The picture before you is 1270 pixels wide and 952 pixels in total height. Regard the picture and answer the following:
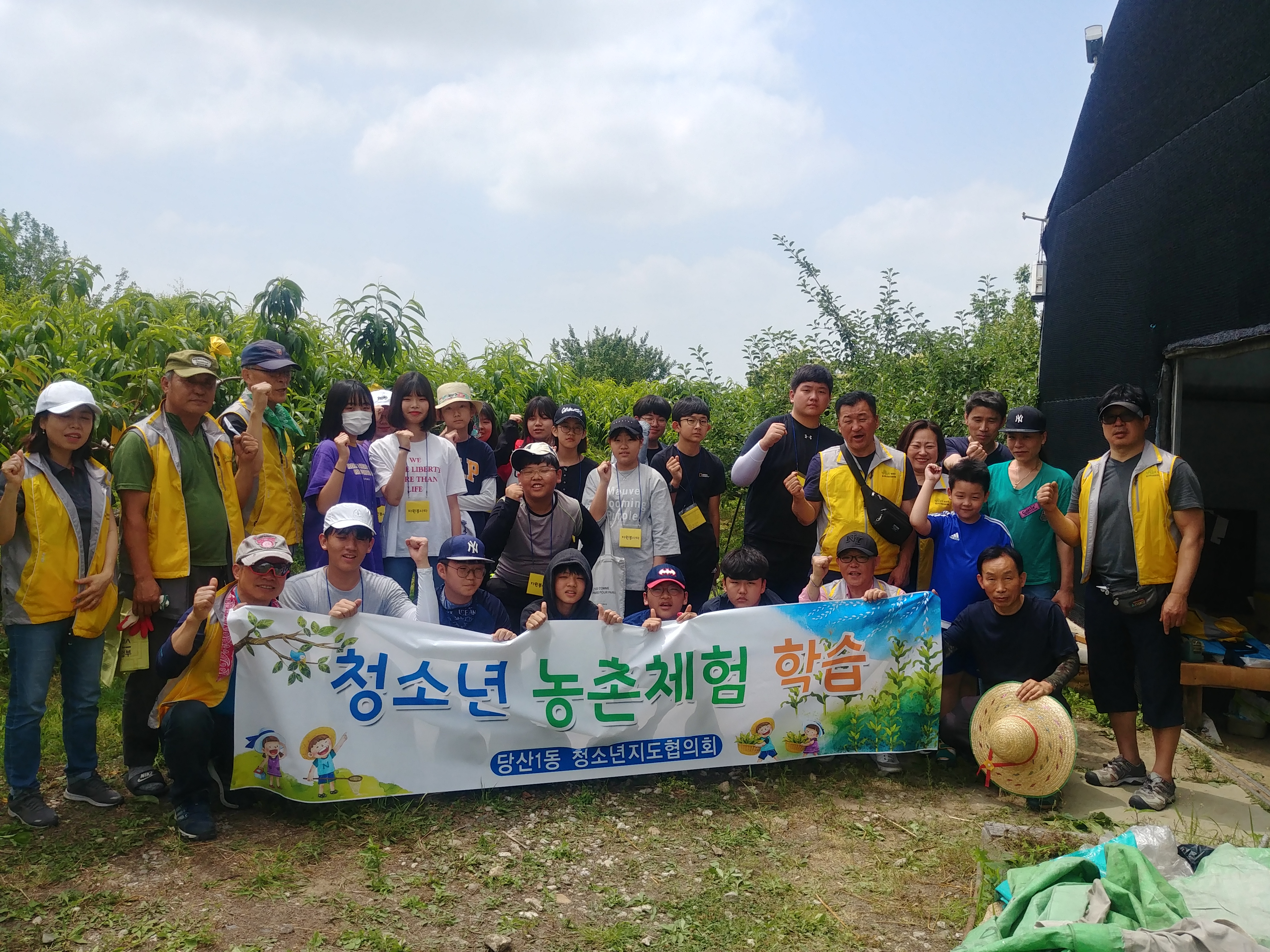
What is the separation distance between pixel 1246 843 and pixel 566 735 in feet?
9.63

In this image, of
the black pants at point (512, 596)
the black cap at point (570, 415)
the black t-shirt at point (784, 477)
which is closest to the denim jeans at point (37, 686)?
the black pants at point (512, 596)

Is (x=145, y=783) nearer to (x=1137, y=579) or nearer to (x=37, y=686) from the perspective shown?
(x=37, y=686)

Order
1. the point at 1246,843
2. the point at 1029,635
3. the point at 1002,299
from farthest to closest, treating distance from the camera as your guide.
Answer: the point at 1002,299
the point at 1029,635
the point at 1246,843

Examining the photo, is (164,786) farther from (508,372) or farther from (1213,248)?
(1213,248)

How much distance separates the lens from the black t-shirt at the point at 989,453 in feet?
17.6

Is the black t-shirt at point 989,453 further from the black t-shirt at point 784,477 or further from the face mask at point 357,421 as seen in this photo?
the face mask at point 357,421

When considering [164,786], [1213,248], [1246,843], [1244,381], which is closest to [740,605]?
[1246,843]

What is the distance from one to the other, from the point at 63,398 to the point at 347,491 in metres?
1.44

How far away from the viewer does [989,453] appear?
541 cm

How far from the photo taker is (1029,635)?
4430 mm

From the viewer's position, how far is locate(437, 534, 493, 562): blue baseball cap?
171 inches

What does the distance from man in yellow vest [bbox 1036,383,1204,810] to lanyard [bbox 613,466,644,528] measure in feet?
6.86

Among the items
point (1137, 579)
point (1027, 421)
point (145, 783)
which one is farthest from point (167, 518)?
point (1137, 579)

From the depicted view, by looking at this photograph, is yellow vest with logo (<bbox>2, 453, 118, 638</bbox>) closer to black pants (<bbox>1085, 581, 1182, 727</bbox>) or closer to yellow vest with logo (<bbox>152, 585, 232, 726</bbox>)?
yellow vest with logo (<bbox>152, 585, 232, 726</bbox>)
